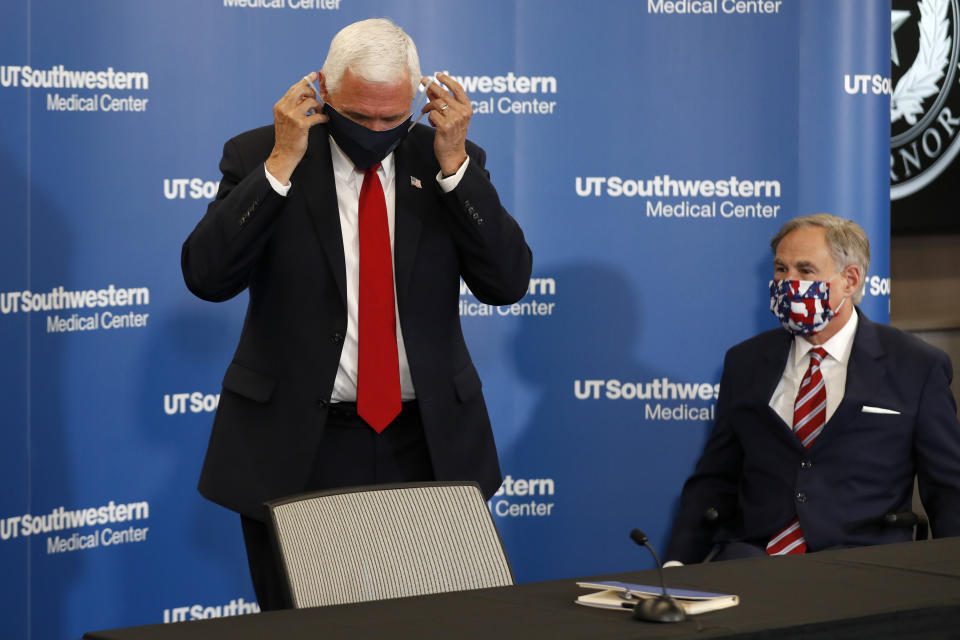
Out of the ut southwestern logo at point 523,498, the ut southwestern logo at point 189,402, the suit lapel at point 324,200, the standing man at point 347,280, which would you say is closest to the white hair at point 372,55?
the standing man at point 347,280

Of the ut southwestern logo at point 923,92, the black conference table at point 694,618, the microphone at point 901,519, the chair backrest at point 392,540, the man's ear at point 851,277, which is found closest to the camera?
the black conference table at point 694,618

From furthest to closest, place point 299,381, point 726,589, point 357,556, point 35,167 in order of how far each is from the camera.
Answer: point 35,167 → point 299,381 → point 357,556 → point 726,589

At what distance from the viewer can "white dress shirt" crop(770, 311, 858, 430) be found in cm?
294

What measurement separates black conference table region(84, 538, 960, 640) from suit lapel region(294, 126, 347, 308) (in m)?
0.85

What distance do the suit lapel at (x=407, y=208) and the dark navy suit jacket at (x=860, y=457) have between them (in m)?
1.08

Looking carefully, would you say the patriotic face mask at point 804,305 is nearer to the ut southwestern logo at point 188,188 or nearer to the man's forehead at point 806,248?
the man's forehead at point 806,248

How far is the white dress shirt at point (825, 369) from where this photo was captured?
294 cm

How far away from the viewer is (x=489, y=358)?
377 cm

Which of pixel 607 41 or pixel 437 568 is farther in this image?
pixel 607 41

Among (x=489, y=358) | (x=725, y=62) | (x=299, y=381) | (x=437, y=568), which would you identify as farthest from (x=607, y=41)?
(x=437, y=568)

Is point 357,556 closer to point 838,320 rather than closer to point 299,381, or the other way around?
point 299,381

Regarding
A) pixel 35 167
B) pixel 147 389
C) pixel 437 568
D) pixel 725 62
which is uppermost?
pixel 725 62

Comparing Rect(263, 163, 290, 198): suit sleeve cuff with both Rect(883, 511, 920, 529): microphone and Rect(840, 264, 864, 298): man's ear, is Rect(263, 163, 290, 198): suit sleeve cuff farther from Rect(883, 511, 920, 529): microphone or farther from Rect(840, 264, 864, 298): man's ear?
Rect(883, 511, 920, 529): microphone

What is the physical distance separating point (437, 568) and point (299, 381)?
0.48 metres
